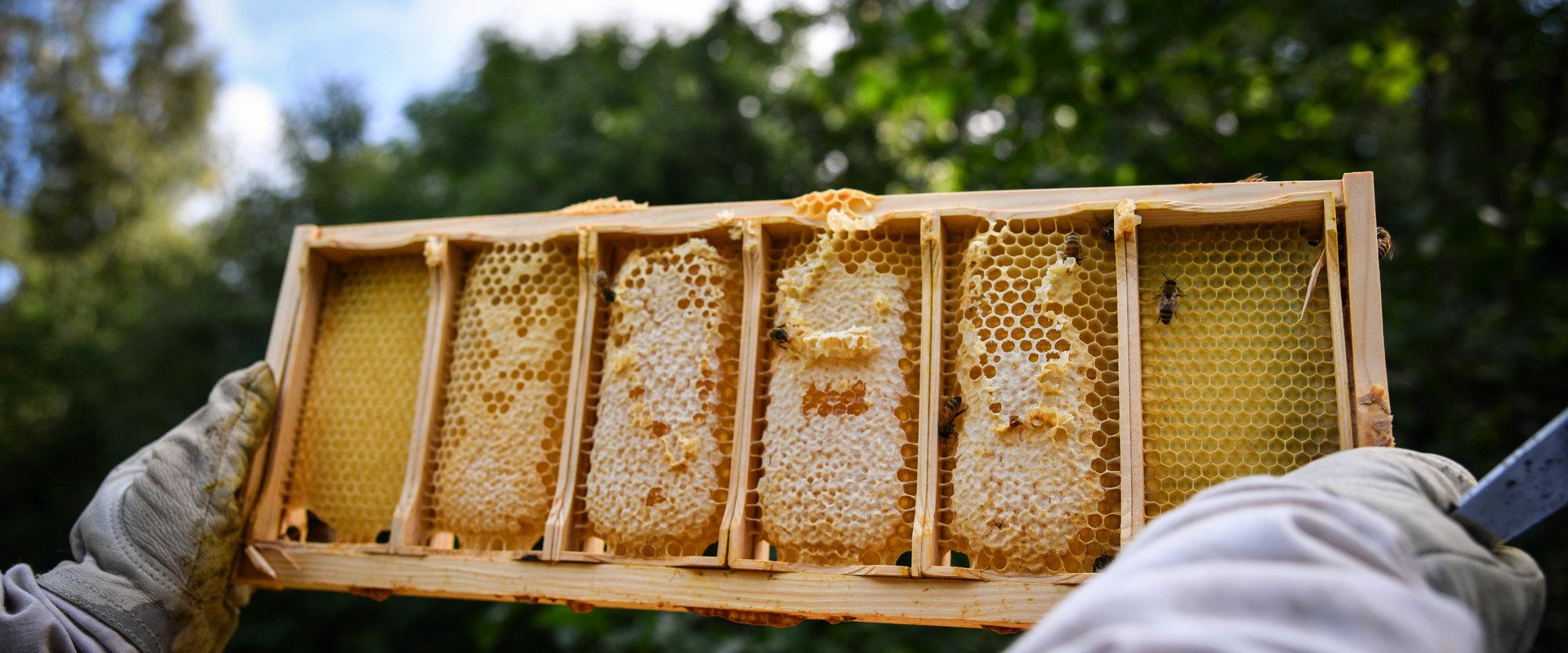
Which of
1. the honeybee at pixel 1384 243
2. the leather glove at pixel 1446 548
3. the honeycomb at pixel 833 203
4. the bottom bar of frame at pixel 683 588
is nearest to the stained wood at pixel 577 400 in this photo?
the bottom bar of frame at pixel 683 588

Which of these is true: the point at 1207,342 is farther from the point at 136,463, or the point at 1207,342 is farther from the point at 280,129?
the point at 280,129

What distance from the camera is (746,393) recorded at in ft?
9.75

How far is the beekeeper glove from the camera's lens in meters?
1.29

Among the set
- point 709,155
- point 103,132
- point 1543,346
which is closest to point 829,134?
point 709,155

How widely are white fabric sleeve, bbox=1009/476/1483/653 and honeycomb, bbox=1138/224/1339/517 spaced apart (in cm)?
103

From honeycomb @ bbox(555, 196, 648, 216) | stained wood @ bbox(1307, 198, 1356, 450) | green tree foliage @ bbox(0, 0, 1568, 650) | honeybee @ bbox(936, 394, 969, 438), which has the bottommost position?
honeybee @ bbox(936, 394, 969, 438)

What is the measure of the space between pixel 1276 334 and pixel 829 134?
9750mm

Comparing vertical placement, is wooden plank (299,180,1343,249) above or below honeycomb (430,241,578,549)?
above

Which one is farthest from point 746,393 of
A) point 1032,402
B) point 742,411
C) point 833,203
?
point 1032,402

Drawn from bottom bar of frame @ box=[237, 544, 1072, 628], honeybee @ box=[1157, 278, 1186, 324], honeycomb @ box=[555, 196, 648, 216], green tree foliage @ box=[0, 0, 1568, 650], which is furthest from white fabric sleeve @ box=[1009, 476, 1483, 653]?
green tree foliage @ box=[0, 0, 1568, 650]

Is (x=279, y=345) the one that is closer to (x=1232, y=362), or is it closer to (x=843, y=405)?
(x=843, y=405)

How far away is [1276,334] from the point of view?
2.70m

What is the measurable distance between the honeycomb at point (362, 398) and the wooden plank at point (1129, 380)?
2.48m

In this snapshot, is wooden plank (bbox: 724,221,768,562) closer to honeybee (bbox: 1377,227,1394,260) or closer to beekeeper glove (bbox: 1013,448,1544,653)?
beekeeper glove (bbox: 1013,448,1544,653)
